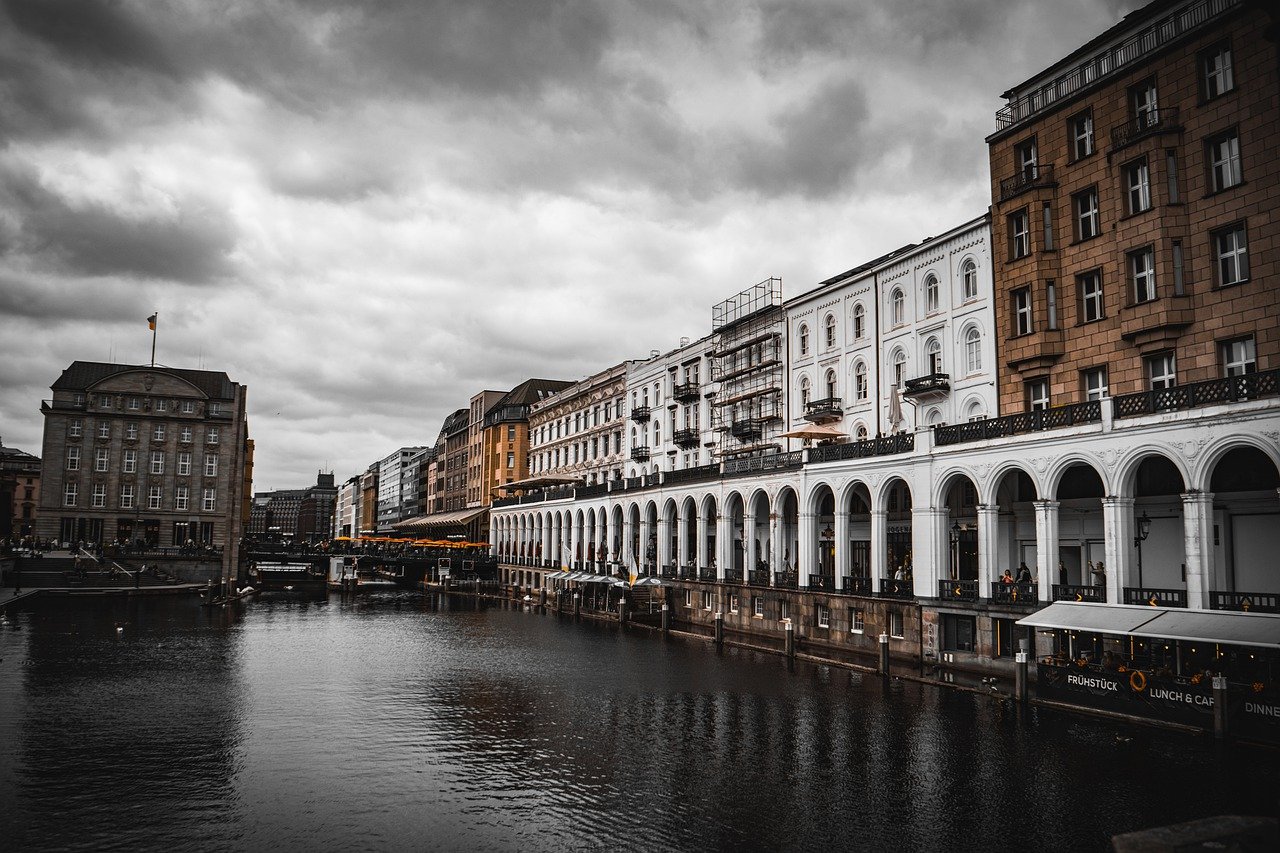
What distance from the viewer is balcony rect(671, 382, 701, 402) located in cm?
6850

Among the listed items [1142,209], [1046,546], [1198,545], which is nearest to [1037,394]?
[1046,546]

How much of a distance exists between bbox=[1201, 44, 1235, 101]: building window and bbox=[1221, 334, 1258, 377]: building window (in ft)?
30.8

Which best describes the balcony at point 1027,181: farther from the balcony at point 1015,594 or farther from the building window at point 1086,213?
the balcony at point 1015,594

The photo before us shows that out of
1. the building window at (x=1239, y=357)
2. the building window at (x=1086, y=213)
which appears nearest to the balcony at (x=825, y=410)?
the building window at (x=1086, y=213)

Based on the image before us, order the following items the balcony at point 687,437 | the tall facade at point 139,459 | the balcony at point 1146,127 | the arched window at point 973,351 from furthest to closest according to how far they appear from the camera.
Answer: the tall facade at point 139,459
the balcony at point 687,437
the arched window at point 973,351
the balcony at point 1146,127

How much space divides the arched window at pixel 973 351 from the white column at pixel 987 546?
341 inches

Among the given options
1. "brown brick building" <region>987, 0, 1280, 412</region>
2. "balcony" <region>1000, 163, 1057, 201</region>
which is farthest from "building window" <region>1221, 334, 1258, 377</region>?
"balcony" <region>1000, 163, 1057, 201</region>

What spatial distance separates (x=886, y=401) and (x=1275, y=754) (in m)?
28.3

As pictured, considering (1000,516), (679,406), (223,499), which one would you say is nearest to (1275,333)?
(1000,516)

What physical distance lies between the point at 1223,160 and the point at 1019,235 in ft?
30.1

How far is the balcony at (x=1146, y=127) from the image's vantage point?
34469 mm

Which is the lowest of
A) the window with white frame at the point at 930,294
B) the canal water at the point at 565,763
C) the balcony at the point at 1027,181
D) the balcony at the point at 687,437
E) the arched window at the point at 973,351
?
the canal water at the point at 565,763

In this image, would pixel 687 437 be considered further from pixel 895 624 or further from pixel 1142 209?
pixel 1142 209

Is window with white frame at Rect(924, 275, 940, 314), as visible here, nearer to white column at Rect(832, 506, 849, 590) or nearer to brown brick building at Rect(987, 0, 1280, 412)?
brown brick building at Rect(987, 0, 1280, 412)
